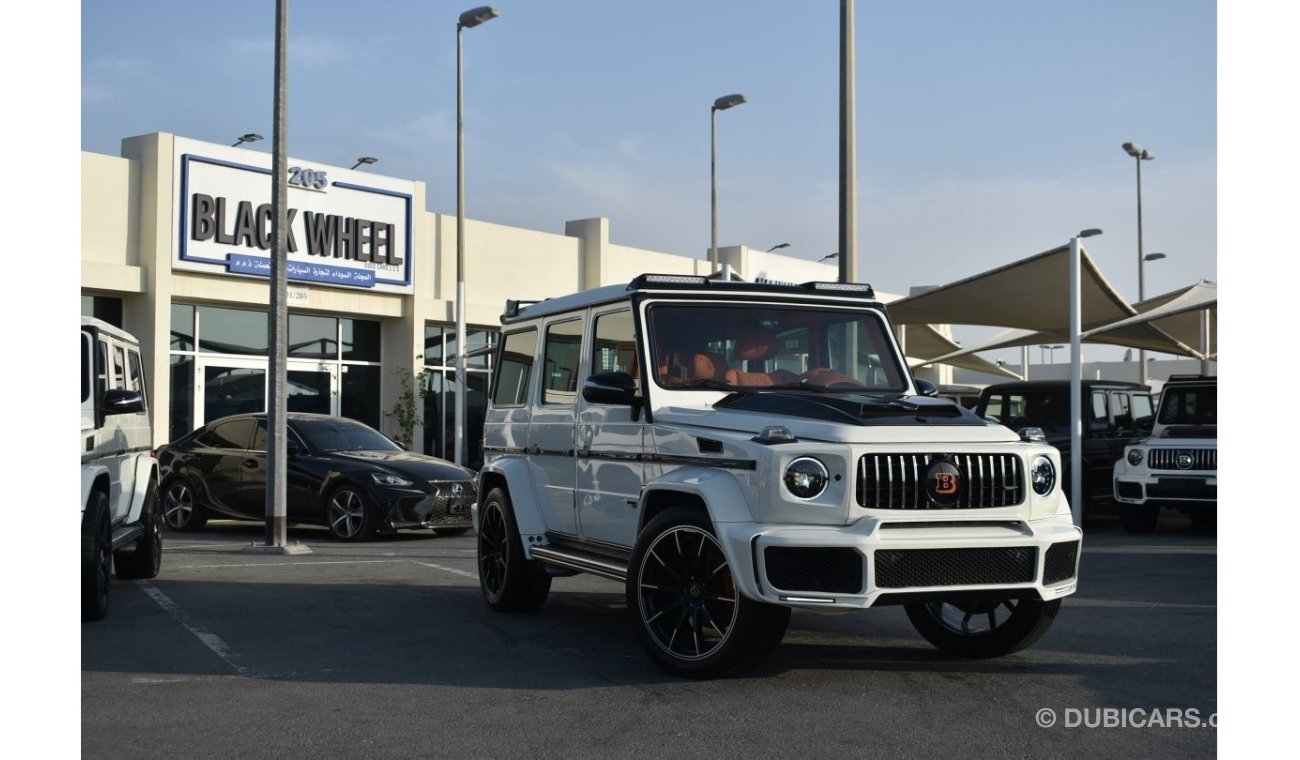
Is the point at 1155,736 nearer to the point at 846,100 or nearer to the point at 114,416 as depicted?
the point at 114,416

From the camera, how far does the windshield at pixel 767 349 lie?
7688mm

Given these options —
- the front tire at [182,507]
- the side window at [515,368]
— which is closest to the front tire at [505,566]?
the side window at [515,368]

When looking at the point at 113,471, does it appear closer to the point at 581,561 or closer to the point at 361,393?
the point at 581,561

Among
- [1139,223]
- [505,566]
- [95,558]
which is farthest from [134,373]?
[1139,223]

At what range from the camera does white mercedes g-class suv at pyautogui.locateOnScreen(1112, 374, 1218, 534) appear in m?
15.3

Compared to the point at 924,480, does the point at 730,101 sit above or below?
above

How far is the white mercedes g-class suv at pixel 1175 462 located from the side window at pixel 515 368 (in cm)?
903

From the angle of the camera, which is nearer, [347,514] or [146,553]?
[146,553]

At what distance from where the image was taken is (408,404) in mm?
26828

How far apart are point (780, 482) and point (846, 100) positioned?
8.93m

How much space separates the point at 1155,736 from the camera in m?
5.63

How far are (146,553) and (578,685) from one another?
18.7ft

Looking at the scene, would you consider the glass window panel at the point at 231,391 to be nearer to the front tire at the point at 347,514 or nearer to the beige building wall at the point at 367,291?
the beige building wall at the point at 367,291

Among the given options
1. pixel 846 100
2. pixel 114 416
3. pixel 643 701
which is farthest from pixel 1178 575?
pixel 114 416
